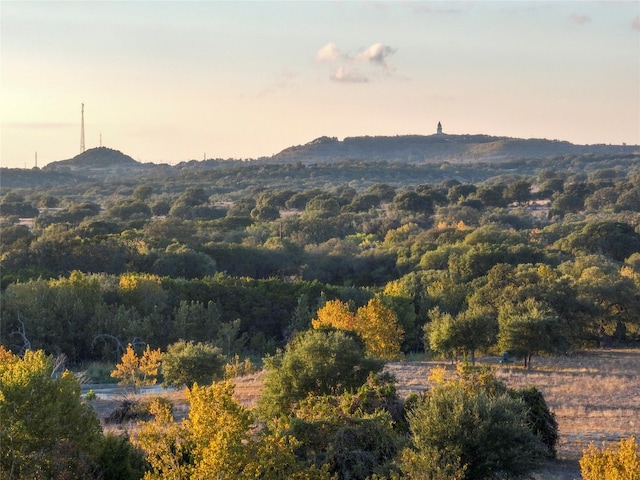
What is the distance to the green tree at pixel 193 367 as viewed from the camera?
75.6 ft

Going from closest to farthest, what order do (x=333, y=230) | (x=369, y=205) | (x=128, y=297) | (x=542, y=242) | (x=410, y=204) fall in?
(x=128, y=297)
(x=542, y=242)
(x=333, y=230)
(x=410, y=204)
(x=369, y=205)

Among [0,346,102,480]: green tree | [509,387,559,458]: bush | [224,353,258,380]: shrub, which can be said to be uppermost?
[0,346,102,480]: green tree

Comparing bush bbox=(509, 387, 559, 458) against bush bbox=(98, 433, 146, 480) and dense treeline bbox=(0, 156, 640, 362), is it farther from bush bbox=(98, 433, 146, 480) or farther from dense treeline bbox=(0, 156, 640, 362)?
dense treeline bbox=(0, 156, 640, 362)

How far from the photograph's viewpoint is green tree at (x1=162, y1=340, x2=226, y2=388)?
23.0 m

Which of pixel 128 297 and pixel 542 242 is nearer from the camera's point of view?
pixel 128 297

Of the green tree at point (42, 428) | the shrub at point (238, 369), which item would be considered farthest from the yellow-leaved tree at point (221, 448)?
the shrub at point (238, 369)

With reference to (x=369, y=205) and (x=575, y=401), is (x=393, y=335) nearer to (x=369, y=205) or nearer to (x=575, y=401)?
(x=575, y=401)

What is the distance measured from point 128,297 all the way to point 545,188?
69.1m

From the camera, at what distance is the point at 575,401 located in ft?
72.8

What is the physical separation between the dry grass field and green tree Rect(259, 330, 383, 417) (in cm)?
265

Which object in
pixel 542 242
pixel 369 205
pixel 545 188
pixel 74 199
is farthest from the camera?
pixel 74 199

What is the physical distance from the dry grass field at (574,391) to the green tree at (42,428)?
7659mm

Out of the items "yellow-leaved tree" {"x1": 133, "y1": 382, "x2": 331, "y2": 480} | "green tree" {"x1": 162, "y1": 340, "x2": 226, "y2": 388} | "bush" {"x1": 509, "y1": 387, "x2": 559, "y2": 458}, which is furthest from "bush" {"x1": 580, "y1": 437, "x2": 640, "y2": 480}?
"green tree" {"x1": 162, "y1": 340, "x2": 226, "y2": 388}

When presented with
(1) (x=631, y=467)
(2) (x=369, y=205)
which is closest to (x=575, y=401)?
(1) (x=631, y=467)
